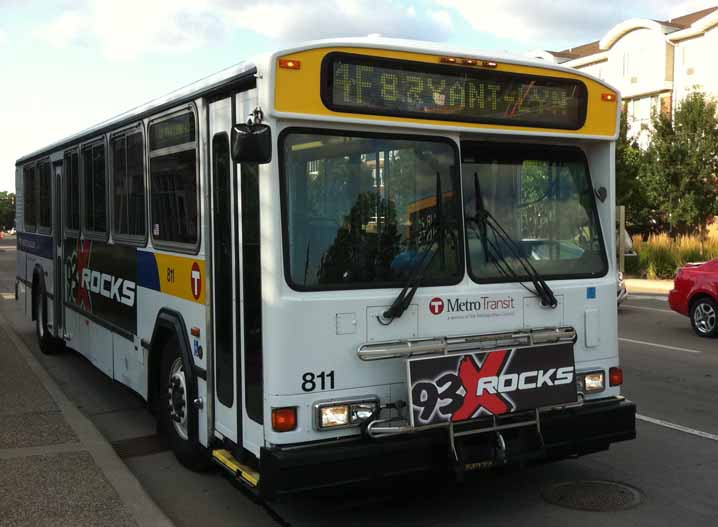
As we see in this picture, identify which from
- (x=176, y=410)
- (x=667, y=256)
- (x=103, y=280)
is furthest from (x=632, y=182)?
(x=176, y=410)

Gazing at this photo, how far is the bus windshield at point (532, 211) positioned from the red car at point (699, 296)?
28.8ft

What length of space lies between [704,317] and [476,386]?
10.1 meters

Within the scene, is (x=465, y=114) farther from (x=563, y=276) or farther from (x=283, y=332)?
(x=283, y=332)

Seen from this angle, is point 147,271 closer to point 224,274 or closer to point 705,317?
point 224,274

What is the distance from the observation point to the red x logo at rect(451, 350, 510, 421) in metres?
4.84

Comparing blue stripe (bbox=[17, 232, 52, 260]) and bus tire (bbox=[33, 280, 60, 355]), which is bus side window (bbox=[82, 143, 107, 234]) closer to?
blue stripe (bbox=[17, 232, 52, 260])

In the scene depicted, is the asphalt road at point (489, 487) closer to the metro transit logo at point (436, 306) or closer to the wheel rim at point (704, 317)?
the metro transit logo at point (436, 306)

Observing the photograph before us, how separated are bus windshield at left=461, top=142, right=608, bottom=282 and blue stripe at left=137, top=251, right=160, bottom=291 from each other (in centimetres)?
274

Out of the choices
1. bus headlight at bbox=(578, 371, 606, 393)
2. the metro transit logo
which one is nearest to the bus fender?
the metro transit logo

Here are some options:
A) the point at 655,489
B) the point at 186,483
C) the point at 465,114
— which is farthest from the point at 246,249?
the point at 655,489

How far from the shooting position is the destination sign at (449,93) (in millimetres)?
4805

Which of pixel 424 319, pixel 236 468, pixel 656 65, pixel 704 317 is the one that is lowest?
pixel 704 317

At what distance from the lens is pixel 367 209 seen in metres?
4.92

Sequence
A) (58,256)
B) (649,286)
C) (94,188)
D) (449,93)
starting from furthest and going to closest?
(649,286)
(58,256)
(94,188)
(449,93)
